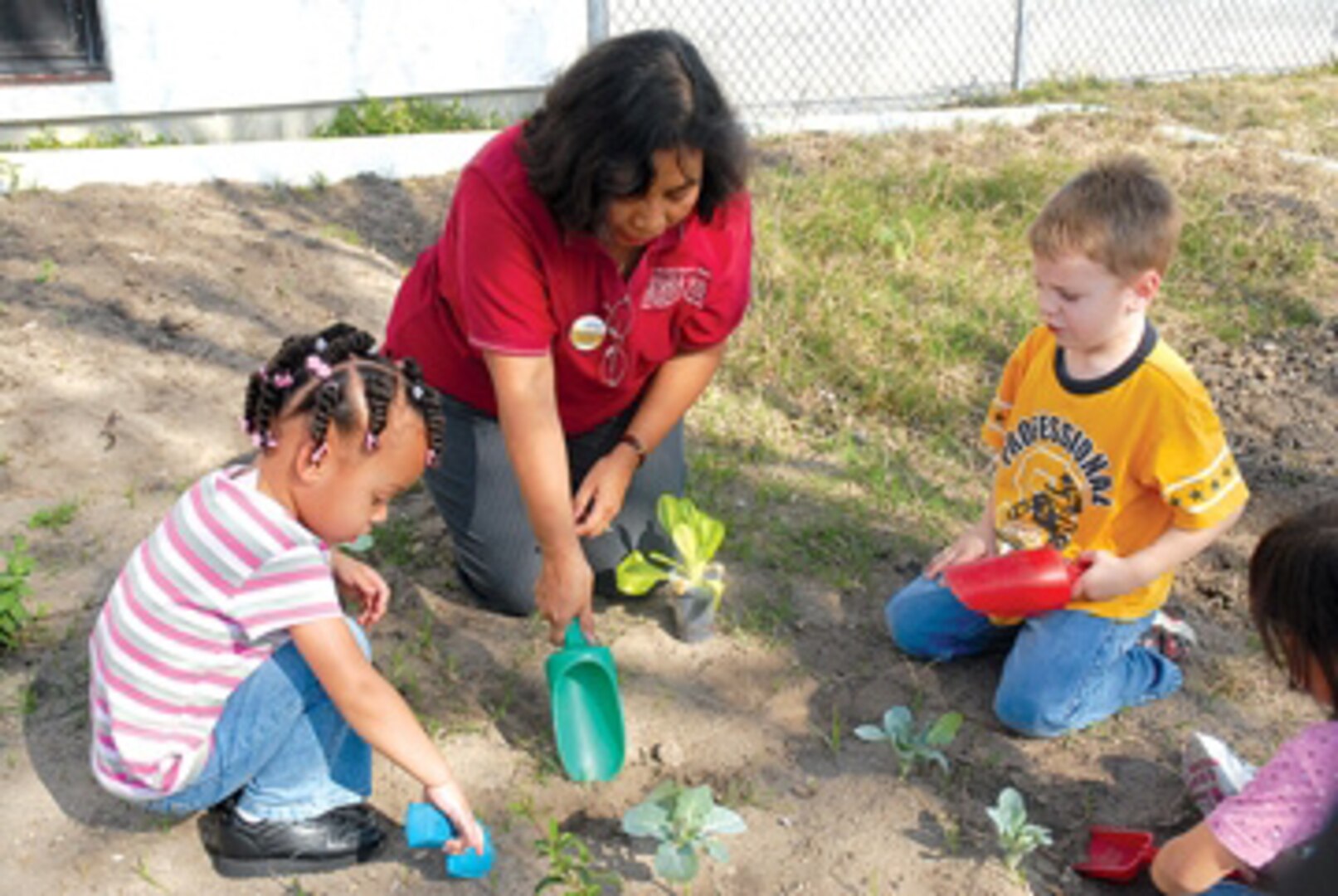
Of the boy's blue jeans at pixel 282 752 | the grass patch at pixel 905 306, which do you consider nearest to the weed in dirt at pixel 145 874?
the boy's blue jeans at pixel 282 752

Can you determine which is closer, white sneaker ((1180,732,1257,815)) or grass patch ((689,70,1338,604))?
white sneaker ((1180,732,1257,815))

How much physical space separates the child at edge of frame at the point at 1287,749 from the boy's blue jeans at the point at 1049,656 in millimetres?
336

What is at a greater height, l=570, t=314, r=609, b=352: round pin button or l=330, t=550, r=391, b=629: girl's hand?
l=570, t=314, r=609, b=352: round pin button

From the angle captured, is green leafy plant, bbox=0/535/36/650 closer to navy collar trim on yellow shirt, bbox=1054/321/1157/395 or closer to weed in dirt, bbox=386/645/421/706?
weed in dirt, bbox=386/645/421/706

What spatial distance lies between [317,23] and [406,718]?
14.3 feet

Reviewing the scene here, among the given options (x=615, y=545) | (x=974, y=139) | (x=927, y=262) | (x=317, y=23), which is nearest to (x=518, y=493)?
(x=615, y=545)

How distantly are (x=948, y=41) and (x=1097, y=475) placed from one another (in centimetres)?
517

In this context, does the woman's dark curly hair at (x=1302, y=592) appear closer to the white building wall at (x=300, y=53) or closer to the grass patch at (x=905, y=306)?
the grass patch at (x=905, y=306)

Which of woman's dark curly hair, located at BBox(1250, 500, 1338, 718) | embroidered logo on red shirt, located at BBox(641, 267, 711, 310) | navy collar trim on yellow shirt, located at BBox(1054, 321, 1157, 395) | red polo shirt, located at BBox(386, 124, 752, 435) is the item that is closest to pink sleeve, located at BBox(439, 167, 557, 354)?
red polo shirt, located at BBox(386, 124, 752, 435)

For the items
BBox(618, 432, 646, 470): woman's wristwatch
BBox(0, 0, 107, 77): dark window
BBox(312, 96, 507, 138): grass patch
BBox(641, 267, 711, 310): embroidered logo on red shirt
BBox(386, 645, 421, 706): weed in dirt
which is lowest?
BBox(386, 645, 421, 706): weed in dirt

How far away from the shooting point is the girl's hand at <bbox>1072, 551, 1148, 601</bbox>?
2293mm

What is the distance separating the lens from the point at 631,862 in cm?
212

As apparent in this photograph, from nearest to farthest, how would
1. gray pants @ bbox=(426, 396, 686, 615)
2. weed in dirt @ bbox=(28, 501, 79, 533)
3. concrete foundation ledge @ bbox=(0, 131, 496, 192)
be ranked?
gray pants @ bbox=(426, 396, 686, 615), weed in dirt @ bbox=(28, 501, 79, 533), concrete foundation ledge @ bbox=(0, 131, 496, 192)

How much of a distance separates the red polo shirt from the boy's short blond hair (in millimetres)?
573
